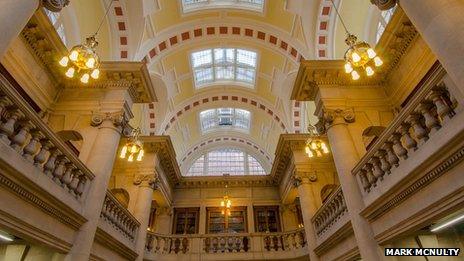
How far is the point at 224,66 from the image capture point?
49.8ft

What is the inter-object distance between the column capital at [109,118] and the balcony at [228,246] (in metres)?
5.58

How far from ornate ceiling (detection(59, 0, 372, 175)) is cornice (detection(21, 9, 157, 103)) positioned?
1.51 meters

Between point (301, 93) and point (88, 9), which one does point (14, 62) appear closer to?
point (88, 9)

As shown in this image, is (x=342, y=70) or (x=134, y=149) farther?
(x=342, y=70)

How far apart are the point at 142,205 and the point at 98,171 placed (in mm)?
4280

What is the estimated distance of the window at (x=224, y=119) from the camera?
18.2 m

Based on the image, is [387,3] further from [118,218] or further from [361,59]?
[118,218]

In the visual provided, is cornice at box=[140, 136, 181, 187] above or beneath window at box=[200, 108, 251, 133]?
beneath

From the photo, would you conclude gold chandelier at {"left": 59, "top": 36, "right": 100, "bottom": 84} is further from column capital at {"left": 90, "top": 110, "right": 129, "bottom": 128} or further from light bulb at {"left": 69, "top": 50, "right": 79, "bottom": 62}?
column capital at {"left": 90, "top": 110, "right": 129, "bottom": 128}

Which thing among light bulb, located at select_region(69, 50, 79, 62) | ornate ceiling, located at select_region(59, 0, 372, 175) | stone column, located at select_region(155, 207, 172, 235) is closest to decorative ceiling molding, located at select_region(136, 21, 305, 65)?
ornate ceiling, located at select_region(59, 0, 372, 175)

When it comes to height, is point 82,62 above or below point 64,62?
above

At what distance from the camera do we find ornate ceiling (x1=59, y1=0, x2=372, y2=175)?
32.9ft

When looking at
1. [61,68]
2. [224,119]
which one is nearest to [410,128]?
[61,68]

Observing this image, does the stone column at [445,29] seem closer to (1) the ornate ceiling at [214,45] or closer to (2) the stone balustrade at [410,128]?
(2) the stone balustrade at [410,128]
